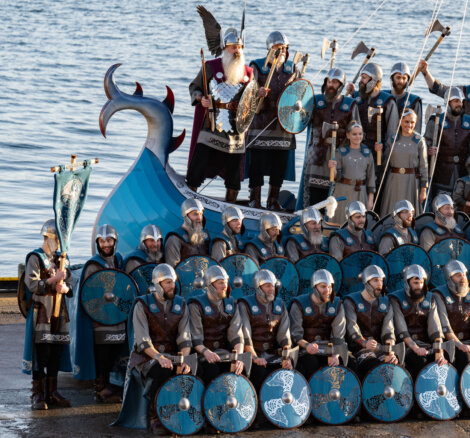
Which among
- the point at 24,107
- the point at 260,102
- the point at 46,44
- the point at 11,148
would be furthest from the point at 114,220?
the point at 46,44

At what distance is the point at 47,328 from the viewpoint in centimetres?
1227

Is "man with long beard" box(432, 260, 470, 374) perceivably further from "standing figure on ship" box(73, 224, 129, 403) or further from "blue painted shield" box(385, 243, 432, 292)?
"standing figure on ship" box(73, 224, 129, 403)

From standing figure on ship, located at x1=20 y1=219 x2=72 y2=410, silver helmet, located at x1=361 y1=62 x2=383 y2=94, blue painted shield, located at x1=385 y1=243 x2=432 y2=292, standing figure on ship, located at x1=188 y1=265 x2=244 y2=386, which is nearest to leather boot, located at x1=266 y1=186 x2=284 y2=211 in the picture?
silver helmet, located at x1=361 y1=62 x2=383 y2=94

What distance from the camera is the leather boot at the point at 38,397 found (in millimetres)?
12305

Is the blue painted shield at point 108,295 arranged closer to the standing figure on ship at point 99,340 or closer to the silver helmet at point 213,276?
the standing figure on ship at point 99,340

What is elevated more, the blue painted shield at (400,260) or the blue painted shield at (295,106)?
the blue painted shield at (295,106)

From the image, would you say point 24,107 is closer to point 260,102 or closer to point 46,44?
point 46,44

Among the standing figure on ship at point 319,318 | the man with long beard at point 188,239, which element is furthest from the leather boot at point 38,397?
the standing figure on ship at point 319,318

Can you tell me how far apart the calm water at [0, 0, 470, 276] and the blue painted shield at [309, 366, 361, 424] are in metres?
9.12

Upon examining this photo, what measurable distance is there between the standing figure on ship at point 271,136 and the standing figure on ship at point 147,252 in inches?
87.9

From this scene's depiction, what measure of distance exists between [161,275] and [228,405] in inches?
45.2

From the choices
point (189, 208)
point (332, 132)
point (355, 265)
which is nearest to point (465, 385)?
point (355, 265)

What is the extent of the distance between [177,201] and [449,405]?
381cm

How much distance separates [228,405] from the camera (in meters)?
11.7
